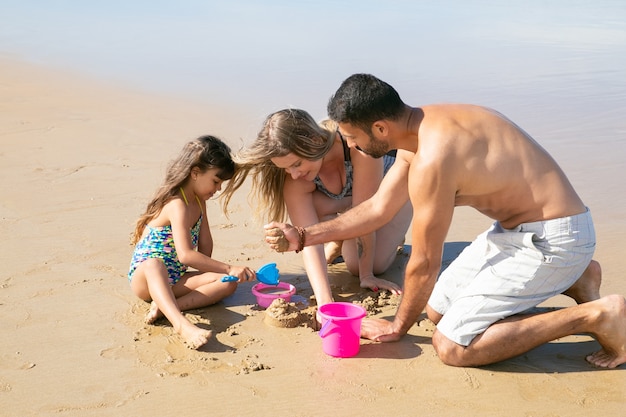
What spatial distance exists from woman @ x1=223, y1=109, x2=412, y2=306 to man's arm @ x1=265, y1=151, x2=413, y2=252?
0.87 feet

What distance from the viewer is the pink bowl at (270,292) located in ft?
14.4

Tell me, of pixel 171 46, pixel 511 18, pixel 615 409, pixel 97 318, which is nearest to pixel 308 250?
pixel 97 318

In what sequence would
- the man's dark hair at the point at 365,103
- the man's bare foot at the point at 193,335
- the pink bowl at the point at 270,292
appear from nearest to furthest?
the man's dark hair at the point at 365,103, the man's bare foot at the point at 193,335, the pink bowl at the point at 270,292

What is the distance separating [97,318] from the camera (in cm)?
420

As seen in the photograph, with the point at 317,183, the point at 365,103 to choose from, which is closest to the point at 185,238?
the point at 317,183

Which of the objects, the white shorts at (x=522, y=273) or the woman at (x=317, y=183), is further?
the woman at (x=317, y=183)

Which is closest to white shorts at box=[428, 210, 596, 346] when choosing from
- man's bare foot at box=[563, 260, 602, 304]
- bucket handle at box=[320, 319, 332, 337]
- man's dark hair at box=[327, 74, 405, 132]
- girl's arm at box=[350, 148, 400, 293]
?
man's bare foot at box=[563, 260, 602, 304]

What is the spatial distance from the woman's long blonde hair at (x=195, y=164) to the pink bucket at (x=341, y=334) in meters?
1.17

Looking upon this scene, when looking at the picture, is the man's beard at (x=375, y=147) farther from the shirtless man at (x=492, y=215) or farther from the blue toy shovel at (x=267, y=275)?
the blue toy shovel at (x=267, y=275)

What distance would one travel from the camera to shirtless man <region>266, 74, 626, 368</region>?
11.2 ft

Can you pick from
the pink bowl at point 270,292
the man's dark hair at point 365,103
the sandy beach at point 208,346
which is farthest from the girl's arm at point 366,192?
the man's dark hair at point 365,103

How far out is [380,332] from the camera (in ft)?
13.0

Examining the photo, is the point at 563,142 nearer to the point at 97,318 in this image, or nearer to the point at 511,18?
the point at 97,318

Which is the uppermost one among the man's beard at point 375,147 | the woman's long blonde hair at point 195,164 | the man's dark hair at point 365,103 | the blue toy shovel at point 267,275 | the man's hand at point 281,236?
the man's dark hair at point 365,103
